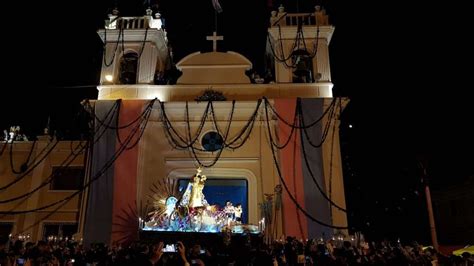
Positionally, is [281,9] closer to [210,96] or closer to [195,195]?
[210,96]

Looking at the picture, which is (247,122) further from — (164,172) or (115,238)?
(115,238)

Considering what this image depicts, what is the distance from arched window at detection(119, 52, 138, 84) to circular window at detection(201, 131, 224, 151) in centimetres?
439

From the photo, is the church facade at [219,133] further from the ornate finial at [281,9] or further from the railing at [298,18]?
the ornate finial at [281,9]

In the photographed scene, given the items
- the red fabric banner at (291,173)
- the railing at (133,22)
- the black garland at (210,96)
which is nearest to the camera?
the red fabric banner at (291,173)

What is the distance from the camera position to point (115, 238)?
1549cm

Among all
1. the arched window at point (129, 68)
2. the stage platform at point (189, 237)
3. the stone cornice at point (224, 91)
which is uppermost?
the arched window at point (129, 68)

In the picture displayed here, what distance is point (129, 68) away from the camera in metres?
19.2

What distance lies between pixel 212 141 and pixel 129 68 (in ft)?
18.2

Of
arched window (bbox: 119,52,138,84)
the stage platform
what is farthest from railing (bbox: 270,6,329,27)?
the stage platform

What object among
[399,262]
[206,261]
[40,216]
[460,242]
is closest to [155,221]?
[40,216]

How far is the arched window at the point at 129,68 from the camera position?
1895cm


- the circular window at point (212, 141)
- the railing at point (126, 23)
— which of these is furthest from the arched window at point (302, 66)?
the railing at point (126, 23)

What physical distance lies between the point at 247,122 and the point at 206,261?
444 inches

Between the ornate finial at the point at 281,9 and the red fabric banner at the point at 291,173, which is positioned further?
the ornate finial at the point at 281,9
